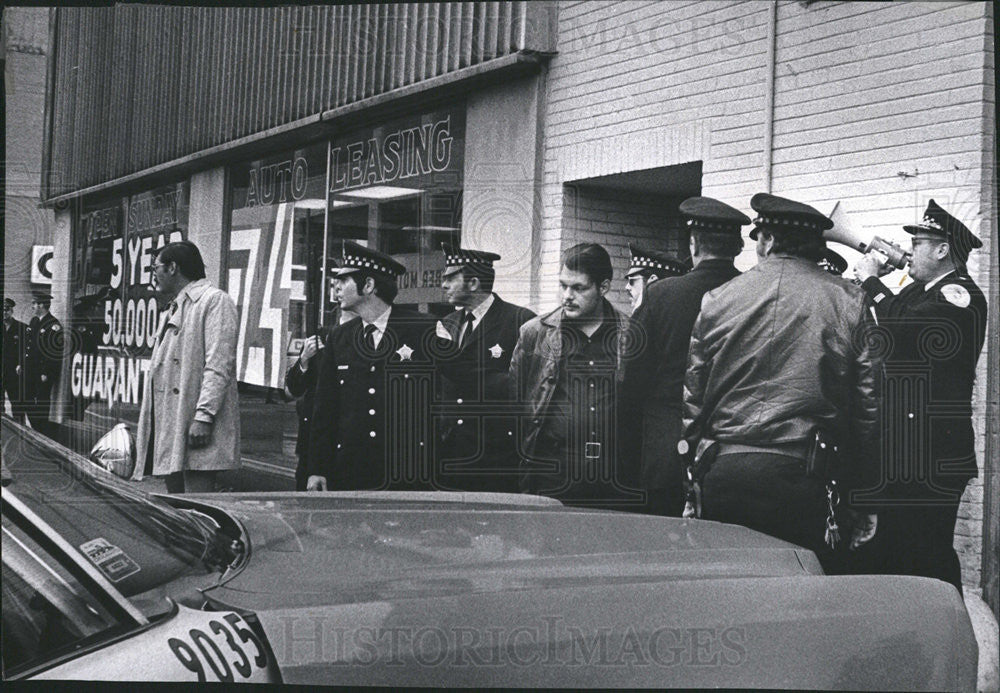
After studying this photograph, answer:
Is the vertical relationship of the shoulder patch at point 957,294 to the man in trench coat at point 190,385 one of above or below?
above

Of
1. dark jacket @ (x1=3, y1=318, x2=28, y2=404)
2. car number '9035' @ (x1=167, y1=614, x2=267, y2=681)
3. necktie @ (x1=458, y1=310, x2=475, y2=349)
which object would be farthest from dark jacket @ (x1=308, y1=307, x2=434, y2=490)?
car number '9035' @ (x1=167, y1=614, x2=267, y2=681)

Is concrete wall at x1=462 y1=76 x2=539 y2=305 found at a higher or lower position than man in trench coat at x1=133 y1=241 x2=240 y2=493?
higher

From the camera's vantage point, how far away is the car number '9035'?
5.86 feet

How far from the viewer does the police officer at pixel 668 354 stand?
3.88 m

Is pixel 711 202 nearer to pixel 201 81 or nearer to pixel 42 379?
pixel 201 81

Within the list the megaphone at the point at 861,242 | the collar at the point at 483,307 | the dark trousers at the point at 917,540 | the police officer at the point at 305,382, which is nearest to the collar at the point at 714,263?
the megaphone at the point at 861,242

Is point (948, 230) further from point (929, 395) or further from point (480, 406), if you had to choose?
point (480, 406)

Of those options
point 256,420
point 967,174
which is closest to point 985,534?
point 967,174

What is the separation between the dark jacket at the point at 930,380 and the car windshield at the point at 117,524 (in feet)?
7.47

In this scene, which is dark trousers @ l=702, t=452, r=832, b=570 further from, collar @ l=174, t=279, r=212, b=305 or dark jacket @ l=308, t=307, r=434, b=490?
collar @ l=174, t=279, r=212, b=305

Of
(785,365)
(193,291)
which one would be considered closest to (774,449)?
(785,365)

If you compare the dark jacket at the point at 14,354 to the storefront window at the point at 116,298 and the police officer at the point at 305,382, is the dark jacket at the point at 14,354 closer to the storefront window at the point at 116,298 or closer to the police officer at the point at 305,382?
the storefront window at the point at 116,298

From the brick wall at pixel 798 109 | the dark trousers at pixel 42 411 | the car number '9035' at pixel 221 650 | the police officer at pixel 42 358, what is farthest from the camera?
the brick wall at pixel 798 109

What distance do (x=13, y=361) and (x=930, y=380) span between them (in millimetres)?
2955
